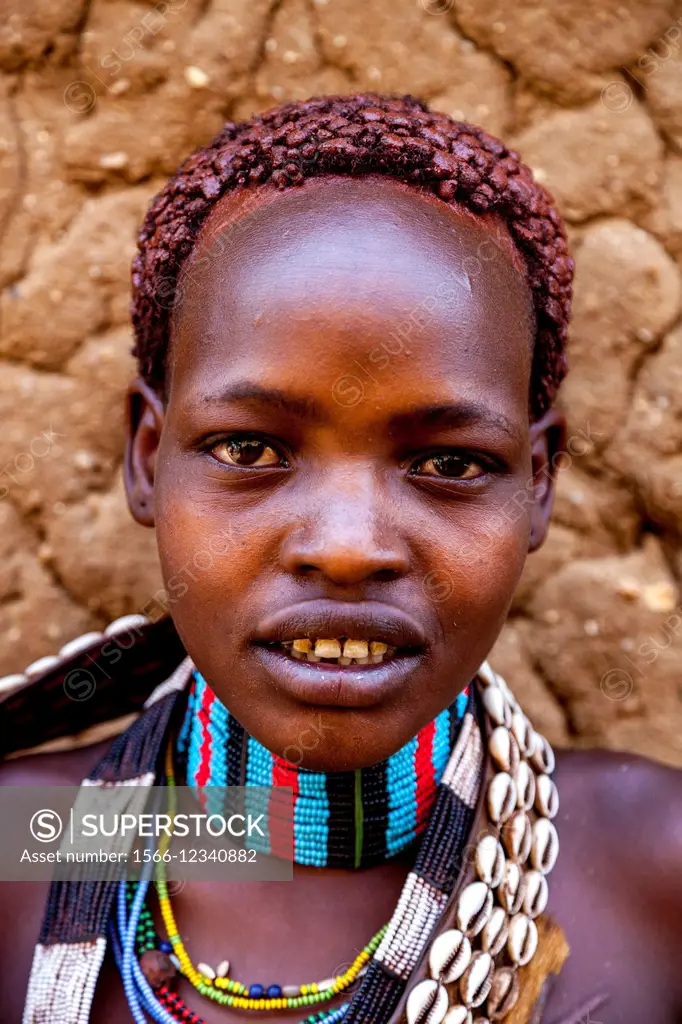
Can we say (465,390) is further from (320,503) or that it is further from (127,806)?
(127,806)

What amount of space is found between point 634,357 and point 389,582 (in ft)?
2.83

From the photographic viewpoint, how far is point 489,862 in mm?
1220

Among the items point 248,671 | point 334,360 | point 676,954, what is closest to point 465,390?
point 334,360

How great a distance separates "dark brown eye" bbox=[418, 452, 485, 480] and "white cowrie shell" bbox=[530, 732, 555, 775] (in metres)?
0.46

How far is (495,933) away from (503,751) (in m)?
0.23

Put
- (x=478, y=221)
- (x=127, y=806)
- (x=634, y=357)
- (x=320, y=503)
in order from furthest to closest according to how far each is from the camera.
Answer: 1. (x=634, y=357)
2. (x=127, y=806)
3. (x=478, y=221)
4. (x=320, y=503)

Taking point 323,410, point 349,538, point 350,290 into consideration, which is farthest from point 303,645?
point 350,290

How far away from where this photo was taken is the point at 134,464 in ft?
4.45

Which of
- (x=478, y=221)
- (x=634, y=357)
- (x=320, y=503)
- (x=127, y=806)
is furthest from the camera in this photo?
(x=634, y=357)

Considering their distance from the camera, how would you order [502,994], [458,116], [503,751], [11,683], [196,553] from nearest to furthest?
[196,553]
[502,994]
[503,751]
[11,683]
[458,116]

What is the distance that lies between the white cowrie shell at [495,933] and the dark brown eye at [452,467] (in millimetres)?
547

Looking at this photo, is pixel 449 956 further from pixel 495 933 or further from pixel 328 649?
pixel 328 649

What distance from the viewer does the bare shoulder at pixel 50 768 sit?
4.69 feet

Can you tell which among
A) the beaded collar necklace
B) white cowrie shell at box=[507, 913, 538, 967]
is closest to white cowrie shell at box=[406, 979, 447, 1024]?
the beaded collar necklace
